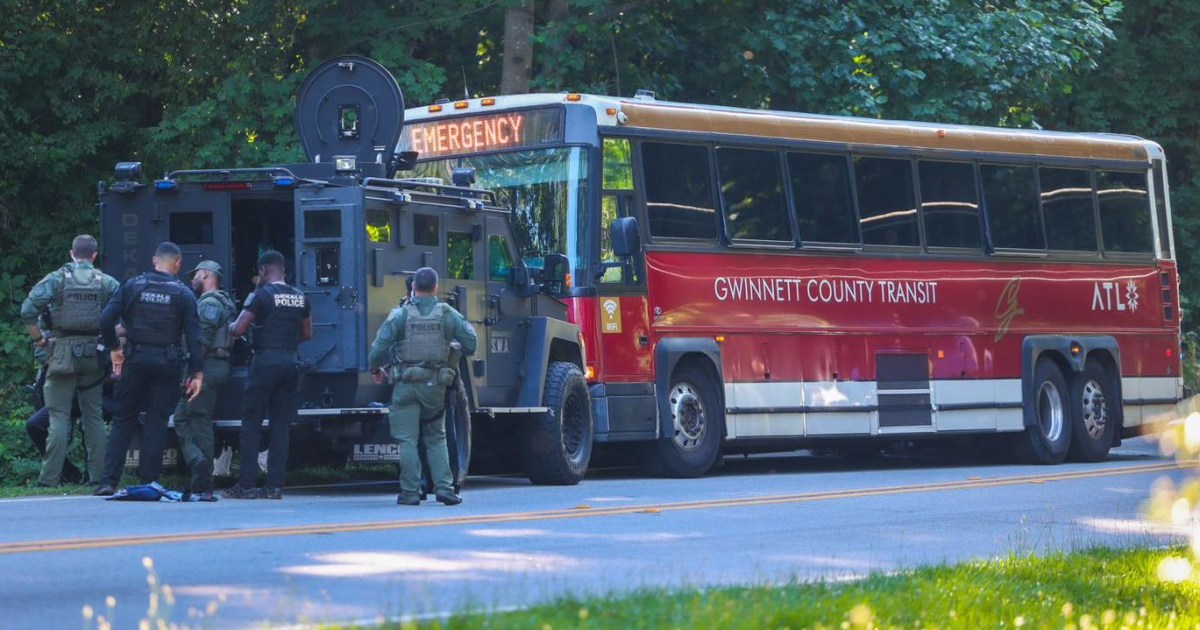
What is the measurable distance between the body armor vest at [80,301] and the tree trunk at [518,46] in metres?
10.1

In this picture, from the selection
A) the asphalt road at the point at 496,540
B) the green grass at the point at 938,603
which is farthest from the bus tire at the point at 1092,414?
the green grass at the point at 938,603

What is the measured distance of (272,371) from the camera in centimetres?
1390

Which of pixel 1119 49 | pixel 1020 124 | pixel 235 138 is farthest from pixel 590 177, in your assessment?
pixel 1119 49

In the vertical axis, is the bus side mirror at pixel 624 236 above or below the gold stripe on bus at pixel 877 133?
below

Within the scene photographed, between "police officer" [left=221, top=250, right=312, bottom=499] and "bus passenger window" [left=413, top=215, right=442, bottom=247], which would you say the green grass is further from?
"bus passenger window" [left=413, top=215, right=442, bottom=247]

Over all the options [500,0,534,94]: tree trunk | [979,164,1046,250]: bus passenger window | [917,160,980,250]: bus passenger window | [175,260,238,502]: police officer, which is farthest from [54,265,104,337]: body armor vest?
[979,164,1046,250]: bus passenger window

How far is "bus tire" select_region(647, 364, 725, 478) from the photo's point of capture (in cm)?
1789

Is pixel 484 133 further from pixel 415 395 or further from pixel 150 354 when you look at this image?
pixel 150 354

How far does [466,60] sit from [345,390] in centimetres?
1315

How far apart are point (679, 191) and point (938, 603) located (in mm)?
9825

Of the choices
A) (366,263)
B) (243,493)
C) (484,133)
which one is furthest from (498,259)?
(243,493)

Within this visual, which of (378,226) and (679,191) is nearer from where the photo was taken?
(378,226)

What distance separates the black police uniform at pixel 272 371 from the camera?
13.9 meters

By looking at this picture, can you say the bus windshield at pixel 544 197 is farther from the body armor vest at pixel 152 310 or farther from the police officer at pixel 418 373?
the body armor vest at pixel 152 310
